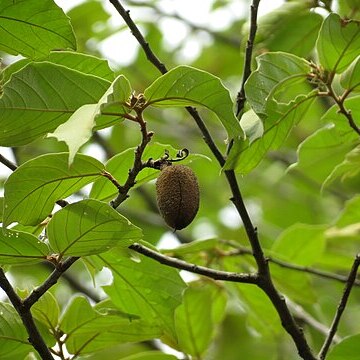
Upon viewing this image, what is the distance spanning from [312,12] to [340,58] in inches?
19.7

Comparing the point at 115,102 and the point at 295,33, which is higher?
the point at 295,33

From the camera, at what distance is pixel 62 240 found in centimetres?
143

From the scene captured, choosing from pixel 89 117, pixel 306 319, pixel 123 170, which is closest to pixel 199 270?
pixel 123 170

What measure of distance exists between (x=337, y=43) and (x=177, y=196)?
47cm

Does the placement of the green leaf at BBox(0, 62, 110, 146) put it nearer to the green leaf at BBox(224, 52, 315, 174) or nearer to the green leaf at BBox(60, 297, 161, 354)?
the green leaf at BBox(224, 52, 315, 174)

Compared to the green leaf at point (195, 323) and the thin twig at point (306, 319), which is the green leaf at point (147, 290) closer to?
the green leaf at point (195, 323)

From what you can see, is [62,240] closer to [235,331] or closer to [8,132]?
[8,132]

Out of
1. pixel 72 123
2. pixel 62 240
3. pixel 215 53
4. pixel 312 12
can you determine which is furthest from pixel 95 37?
pixel 72 123

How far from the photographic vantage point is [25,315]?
1.47m

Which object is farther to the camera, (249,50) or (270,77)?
(249,50)

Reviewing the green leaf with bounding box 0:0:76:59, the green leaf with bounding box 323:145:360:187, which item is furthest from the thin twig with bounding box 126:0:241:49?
the green leaf with bounding box 0:0:76:59

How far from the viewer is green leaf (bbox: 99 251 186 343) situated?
1.75m

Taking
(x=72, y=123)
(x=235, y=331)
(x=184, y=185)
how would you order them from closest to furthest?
(x=72, y=123)
(x=184, y=185)
(x=235, y=331)

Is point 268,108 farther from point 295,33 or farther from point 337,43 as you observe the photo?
point 295,33
